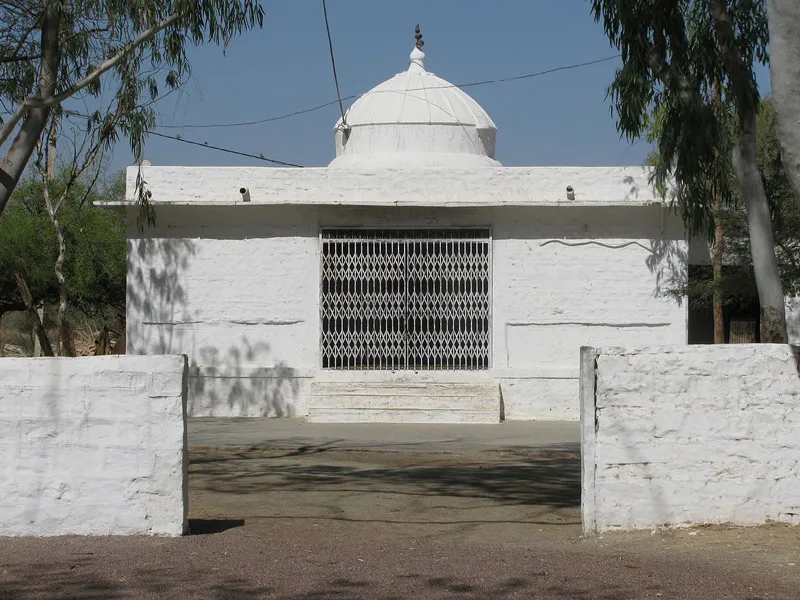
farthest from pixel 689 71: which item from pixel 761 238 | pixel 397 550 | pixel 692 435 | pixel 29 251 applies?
pixel 29 251

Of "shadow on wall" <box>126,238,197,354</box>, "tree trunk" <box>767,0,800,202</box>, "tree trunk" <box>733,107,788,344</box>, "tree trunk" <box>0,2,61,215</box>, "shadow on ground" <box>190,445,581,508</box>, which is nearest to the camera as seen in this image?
"tree trunk" <box>767,0,800,202</box>

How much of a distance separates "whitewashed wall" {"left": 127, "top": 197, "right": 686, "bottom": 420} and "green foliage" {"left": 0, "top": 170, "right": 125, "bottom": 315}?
8303mm

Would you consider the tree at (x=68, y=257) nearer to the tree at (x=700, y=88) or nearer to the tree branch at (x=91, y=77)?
the tree branch at (x=91, y=77)

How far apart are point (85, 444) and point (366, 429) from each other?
7950 millimetres

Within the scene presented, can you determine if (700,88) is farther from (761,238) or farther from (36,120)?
(36,120)

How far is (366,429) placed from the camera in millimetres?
15297

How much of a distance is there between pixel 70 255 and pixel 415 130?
34.5ft

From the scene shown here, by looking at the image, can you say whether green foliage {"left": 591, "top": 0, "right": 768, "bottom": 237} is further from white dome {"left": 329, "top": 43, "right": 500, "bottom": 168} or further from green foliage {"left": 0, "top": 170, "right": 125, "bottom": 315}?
green foliage {"left": 0, "top": 170, "right": 125, "bottom": 315}

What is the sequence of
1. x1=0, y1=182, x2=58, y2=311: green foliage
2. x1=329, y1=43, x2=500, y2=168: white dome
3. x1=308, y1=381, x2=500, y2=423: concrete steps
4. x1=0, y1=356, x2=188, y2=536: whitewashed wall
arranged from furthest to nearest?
1. x1=0, y1=182, x2=58, y2=311: green foliage
2. x1=329, y1=43, x2=500, y2=168: white dome
3. x1=308, y1=381, x2=500, y2=423: concrete steps
4. x1=0, y1=356, x2=188, y2=536: whitewashed wall

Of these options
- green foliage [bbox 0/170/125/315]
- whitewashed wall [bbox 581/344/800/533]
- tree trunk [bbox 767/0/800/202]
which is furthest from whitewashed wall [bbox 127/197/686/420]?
tree trunk [bbox 767/0/800/202]

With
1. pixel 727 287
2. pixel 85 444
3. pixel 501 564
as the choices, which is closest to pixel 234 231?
pixel 727 287

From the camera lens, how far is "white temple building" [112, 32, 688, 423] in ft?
54.3

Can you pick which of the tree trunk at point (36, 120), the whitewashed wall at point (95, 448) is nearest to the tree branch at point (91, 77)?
the tree trunk at point (36, 120)

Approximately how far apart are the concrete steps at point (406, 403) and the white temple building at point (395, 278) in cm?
15
